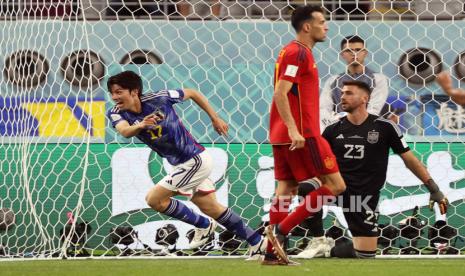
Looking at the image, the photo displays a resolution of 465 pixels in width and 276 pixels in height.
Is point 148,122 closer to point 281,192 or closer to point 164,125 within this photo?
point 164,125

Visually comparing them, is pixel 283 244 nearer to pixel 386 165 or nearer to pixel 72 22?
pixel 386 165

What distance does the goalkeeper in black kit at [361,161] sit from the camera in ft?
27.4

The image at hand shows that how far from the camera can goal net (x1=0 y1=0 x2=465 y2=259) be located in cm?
909

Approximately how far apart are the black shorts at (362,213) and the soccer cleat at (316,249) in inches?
9.4

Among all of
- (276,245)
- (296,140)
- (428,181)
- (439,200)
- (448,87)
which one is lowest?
(276,245)

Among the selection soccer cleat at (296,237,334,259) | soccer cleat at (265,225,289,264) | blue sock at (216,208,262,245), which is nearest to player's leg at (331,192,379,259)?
soccer cleat at (296,237,334,259)

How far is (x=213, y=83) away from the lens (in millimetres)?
9289

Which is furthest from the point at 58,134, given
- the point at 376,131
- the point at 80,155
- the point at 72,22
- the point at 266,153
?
the point at 376,131

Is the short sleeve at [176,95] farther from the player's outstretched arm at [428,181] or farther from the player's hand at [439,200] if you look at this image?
the player's hand at [439,200]

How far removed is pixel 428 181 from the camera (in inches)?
315

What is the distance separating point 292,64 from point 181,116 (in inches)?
91.0

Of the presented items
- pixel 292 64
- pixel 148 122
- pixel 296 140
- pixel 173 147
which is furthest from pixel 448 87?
pixel 173 147

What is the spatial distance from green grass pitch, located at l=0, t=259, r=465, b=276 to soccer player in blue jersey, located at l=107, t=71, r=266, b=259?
283mm

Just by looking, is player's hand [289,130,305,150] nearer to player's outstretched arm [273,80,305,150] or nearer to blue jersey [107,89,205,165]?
player's outstretched arm [273,80,305,150]
